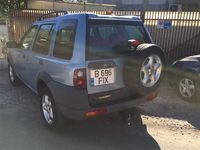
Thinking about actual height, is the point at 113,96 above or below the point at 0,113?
above

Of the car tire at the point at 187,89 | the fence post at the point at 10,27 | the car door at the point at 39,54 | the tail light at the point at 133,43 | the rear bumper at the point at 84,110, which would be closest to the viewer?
the rear bumper at the point at 84,110

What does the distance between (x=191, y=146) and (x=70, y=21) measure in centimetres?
251

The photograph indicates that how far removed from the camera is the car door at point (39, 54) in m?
4.54

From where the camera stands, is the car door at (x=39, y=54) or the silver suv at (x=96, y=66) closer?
the silver suv at (x=96, y=66)

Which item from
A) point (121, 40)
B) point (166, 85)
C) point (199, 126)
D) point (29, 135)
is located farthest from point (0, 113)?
point (166, 85)

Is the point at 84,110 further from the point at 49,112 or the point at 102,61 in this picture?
the point at 49,112

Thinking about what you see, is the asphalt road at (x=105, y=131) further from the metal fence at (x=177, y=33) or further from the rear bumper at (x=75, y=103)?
the metal fence at (x=177, y=33)

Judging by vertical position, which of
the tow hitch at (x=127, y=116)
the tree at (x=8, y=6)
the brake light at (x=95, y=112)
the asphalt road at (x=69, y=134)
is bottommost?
the asphalt road at (x=69, y=134)

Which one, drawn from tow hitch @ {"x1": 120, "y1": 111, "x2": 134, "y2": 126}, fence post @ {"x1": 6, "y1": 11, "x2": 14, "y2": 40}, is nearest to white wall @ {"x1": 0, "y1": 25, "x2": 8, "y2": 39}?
fence post @ {"x1": 6, "y1": 11, "x2": 14, "y2": 40}

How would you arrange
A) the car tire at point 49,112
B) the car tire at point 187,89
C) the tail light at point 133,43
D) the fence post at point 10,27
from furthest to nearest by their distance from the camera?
the fence post at point 10,27
the car tire at point 187,89
the car tire at point 49,112
the tail light at point 133,43

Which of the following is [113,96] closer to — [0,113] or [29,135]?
[29,135]

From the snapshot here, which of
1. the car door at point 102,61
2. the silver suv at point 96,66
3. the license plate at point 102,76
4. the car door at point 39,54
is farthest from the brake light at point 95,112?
the car door at point 39,54

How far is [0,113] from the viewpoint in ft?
17.2

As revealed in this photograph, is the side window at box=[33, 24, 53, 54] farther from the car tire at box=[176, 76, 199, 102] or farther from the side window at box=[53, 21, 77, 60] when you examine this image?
the car tire at box=[176, 76, 199, 102]
